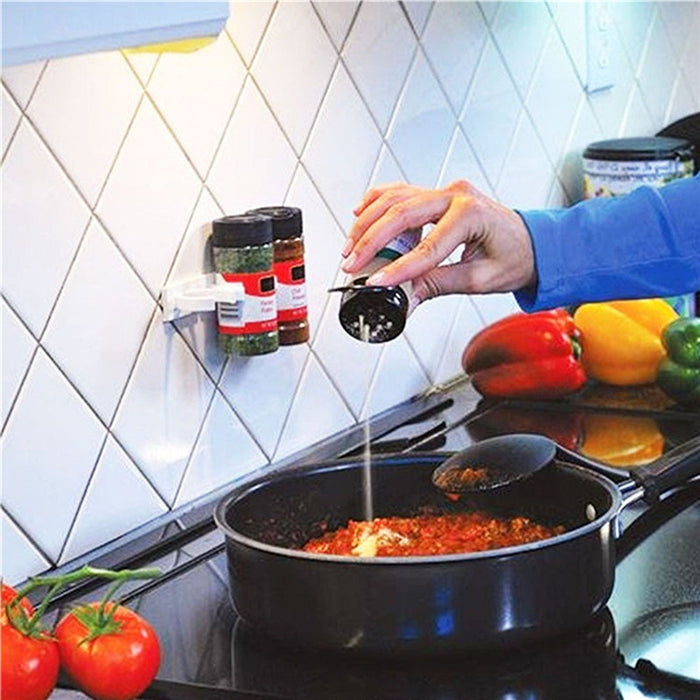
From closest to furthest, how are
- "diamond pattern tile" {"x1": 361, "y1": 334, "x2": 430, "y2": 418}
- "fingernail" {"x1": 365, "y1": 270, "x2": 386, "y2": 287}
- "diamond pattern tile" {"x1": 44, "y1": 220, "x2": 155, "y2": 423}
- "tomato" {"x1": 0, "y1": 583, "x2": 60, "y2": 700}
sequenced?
"tomato" {"x1": 0, "y1": 583, "x2": 60, "y2": 700}
"fingernail" {"x1": 365, "y1": 270, "x2": 386, "y2": 287}
"diamond pattern tile" {"x1": 44, "y1": 220, "x2": 155, "y2": 423}
"diamond pattern tile" {"x1": 361, "y1": 334, "x2": 430, "y2": 418}

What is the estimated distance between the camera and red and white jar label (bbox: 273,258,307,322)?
165cm

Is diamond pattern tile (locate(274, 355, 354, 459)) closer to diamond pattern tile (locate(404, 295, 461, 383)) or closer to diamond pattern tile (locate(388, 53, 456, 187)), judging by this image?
diamond pattern tile (locate(404, 295, 461, 383))

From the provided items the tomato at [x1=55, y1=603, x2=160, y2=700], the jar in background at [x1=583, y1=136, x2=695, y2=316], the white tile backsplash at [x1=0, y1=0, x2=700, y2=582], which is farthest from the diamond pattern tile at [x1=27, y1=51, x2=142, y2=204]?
the jar in background at [x1=583, y1=136, x2=695, y2=316]

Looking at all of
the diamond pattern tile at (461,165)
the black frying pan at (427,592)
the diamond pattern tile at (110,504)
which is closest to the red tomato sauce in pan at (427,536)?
the black frying pan at (427,592)

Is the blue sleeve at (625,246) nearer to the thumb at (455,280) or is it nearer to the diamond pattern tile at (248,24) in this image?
the thumb at (455,280)

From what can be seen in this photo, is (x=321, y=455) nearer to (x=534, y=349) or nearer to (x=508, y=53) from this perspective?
(x=534, y=349)

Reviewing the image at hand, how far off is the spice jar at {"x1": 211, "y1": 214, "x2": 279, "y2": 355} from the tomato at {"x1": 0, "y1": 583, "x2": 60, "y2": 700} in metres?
0.53

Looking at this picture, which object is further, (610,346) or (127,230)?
(610,346)

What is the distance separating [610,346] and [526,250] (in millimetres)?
486

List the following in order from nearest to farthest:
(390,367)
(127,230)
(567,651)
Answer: (567,651), (127,230), (390,367)

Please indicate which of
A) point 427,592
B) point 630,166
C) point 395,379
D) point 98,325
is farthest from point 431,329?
point 427,592

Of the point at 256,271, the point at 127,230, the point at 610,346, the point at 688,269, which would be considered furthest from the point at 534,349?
the point at 127,230

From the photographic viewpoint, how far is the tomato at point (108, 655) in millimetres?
1146

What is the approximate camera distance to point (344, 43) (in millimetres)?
1826
